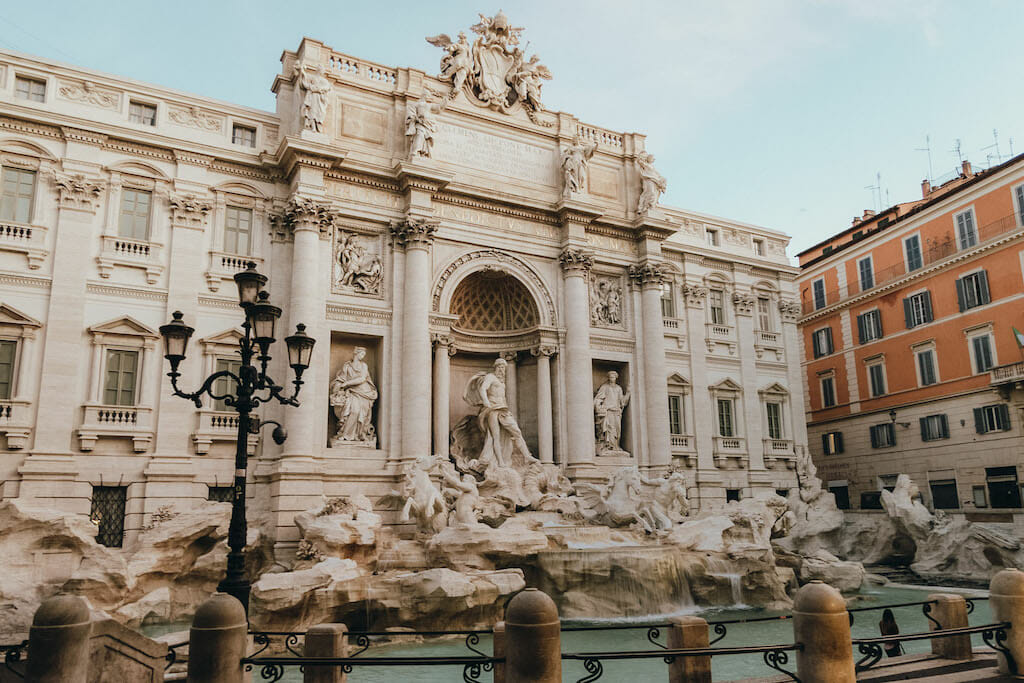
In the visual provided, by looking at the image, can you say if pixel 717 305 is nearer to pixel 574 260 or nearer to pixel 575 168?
pixel 574 260

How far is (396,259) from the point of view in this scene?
21344mm

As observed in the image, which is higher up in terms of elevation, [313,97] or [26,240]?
[313,97]

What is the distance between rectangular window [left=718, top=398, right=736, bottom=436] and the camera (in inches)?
1062

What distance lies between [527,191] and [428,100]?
13.4 ft

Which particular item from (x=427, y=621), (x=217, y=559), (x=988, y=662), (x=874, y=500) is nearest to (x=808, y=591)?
(x=988, y=662)

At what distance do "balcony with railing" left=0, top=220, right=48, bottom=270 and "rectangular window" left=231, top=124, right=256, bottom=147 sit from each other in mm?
5329

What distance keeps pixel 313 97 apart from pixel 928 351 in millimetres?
23446

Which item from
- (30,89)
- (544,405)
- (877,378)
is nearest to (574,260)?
(544,405)

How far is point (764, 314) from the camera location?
2933 cm

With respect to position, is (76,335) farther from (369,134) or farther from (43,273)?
(369,134)

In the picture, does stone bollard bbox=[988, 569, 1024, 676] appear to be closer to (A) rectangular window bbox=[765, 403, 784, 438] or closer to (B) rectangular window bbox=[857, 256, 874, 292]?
(A) rectangular window bbox=[765, 403, 784, 438]

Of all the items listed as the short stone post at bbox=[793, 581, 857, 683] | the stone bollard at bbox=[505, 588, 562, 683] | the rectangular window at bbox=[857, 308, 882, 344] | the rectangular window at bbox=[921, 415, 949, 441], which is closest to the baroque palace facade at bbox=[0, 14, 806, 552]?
the rectangular window at bbox=[921, 415, 949, 441]

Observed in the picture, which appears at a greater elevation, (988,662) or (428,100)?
(428,100)

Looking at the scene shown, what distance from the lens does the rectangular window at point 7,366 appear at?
1706 centimetres
